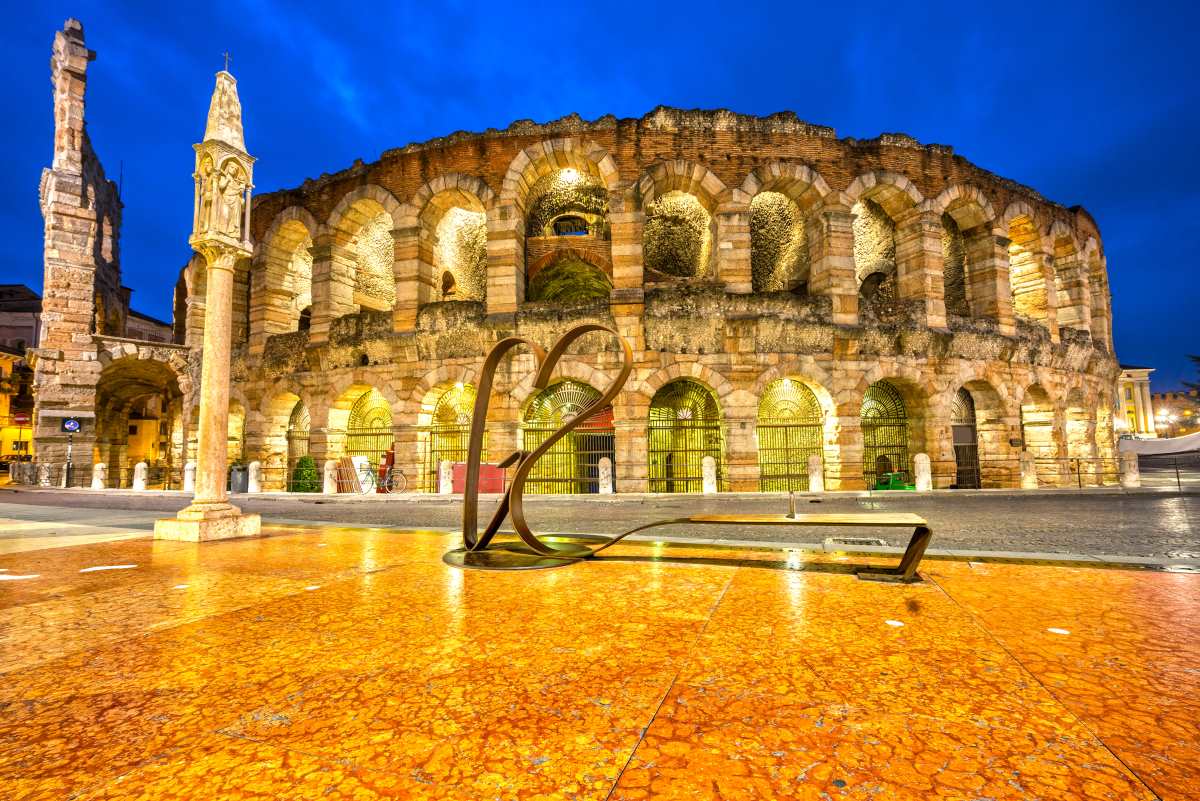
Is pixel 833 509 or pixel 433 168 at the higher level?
pixel 433 168

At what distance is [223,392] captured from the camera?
548 cm

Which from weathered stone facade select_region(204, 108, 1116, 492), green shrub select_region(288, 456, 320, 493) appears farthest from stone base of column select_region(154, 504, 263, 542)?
green shrub select_region(288, 456, 320, 493)

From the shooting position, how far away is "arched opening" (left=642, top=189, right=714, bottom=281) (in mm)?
15680


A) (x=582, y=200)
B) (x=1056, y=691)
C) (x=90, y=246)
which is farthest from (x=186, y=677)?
(x=90, y=246)

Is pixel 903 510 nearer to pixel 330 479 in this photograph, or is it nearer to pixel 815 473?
pixel 815 473

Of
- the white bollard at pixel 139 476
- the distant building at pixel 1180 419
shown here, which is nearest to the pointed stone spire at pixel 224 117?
the white bollard at pixel 139 476

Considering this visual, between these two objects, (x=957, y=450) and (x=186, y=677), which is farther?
(x=957, y=450)

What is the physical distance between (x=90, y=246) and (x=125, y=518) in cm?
1801

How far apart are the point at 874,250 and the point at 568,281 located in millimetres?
10016

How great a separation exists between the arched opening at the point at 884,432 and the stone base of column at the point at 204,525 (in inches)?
551

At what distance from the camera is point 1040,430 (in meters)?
15.1

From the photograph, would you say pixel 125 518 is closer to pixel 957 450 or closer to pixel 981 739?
pixel 981 739

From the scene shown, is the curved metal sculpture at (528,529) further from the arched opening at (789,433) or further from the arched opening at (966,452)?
the arched opening at (966,452)

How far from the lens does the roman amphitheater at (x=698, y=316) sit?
42.1 ft
